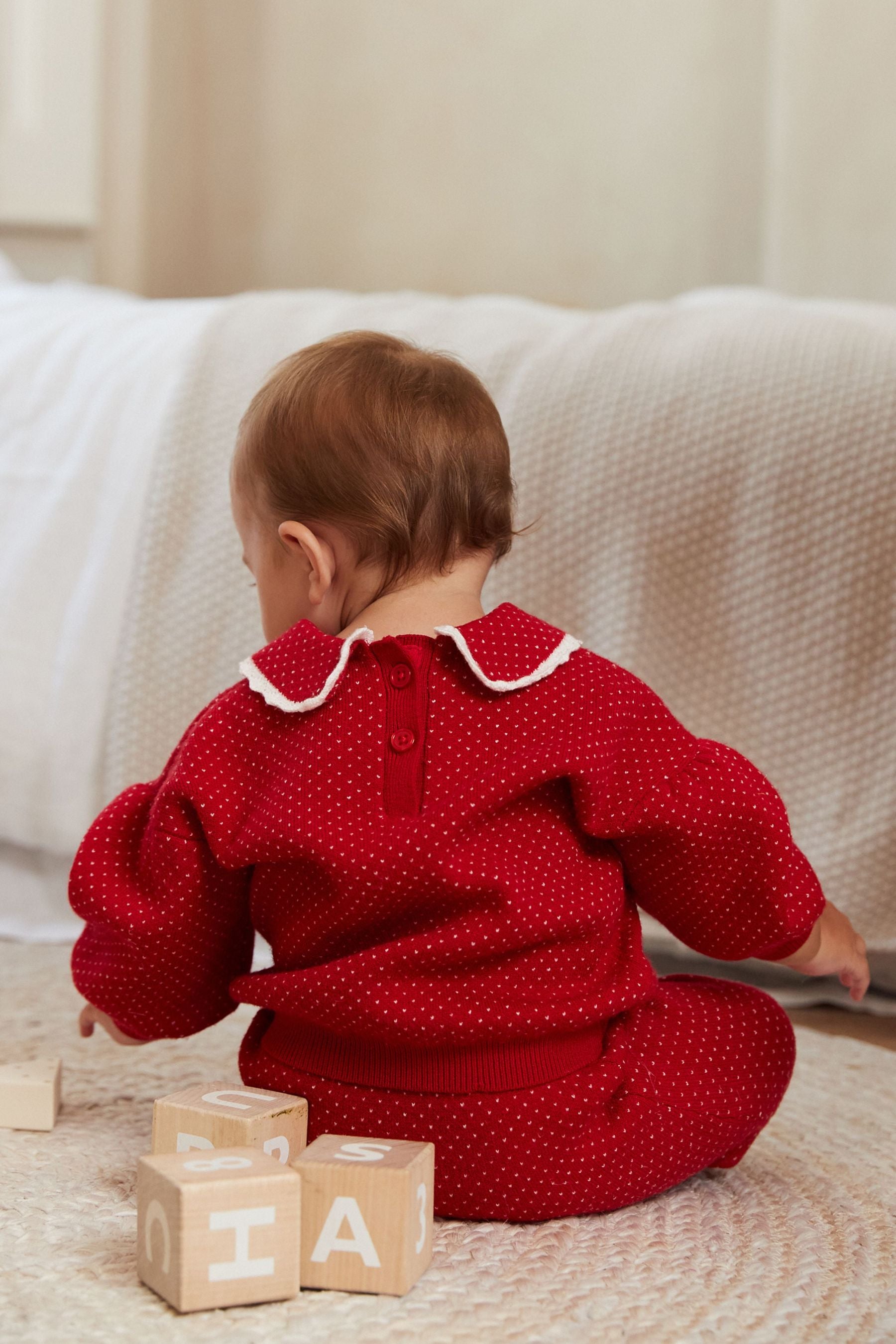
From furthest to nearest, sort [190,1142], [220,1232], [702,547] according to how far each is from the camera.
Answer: [702,547] → [190,1142] → [220,1232]

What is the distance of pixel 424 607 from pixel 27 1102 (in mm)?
395

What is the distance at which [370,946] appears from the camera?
78 cm

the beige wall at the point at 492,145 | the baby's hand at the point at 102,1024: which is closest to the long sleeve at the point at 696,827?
the baby's hand at the point at 102,1024

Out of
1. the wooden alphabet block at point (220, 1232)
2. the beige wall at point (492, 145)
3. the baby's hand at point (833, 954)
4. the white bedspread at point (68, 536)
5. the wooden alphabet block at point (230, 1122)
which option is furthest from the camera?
the beige wall at point (492, 145)

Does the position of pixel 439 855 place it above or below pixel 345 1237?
above

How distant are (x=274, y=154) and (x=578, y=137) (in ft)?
1.88

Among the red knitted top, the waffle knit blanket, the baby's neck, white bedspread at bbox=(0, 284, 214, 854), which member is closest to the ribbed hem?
the red knitted top

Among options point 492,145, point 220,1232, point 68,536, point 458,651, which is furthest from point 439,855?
point 492,145

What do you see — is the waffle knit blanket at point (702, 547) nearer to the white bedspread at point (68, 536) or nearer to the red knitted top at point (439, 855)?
the white bedspread at point (68, 536)

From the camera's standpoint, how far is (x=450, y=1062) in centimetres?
77

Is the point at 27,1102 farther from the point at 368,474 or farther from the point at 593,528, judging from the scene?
the point at 593,528

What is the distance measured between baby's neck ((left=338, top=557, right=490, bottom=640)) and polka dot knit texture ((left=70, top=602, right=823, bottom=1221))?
0.02 metres

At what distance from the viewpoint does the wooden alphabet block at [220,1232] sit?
2.03 ft

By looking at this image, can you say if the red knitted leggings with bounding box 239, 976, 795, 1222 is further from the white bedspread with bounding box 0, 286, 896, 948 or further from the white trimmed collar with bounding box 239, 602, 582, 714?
the white bedspread with bounding box 0, 286, 896, 948
